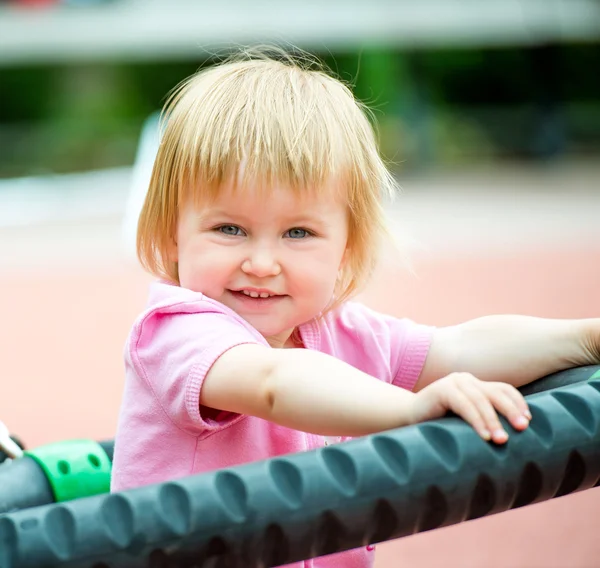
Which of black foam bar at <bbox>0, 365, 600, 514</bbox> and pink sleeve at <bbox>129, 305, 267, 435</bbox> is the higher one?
pink sleeve at <bbox>129, 305, 267, 435</bbox>

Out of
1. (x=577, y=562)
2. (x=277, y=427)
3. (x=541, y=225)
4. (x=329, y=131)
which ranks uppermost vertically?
(x=329, y=131)

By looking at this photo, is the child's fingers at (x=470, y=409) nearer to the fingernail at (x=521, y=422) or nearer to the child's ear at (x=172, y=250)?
the fingernail at (x=521, y=422)

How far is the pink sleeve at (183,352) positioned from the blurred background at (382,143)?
11.6ft

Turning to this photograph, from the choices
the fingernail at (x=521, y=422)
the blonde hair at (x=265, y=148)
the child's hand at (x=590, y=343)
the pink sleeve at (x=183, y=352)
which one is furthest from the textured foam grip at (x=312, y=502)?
the blonde hair at (x=265, y=148)

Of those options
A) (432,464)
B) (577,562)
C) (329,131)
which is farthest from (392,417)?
(577,562)

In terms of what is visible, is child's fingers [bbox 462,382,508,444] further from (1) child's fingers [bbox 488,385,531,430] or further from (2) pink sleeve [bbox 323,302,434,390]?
(2) pink sleeve [bbox 323,302,434,390]

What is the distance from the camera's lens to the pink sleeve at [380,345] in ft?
5.50

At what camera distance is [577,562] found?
2.61 m

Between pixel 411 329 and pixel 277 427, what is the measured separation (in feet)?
1.11

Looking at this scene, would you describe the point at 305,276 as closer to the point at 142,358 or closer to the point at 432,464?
the point at 142,358

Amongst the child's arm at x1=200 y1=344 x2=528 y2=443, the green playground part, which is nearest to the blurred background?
the green playground part

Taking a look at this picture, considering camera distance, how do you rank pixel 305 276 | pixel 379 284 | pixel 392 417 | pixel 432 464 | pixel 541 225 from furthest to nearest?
pixel 541 225, pixel 379 284, pixel 305 276, pixel 392 417, pixel 432 464

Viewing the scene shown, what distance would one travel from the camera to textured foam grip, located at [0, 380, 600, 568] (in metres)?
1.01

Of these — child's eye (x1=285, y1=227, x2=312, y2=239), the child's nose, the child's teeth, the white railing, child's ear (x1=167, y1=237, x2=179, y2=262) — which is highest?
child's eye (x1=285, y1=227, x2=312, y2=239)
